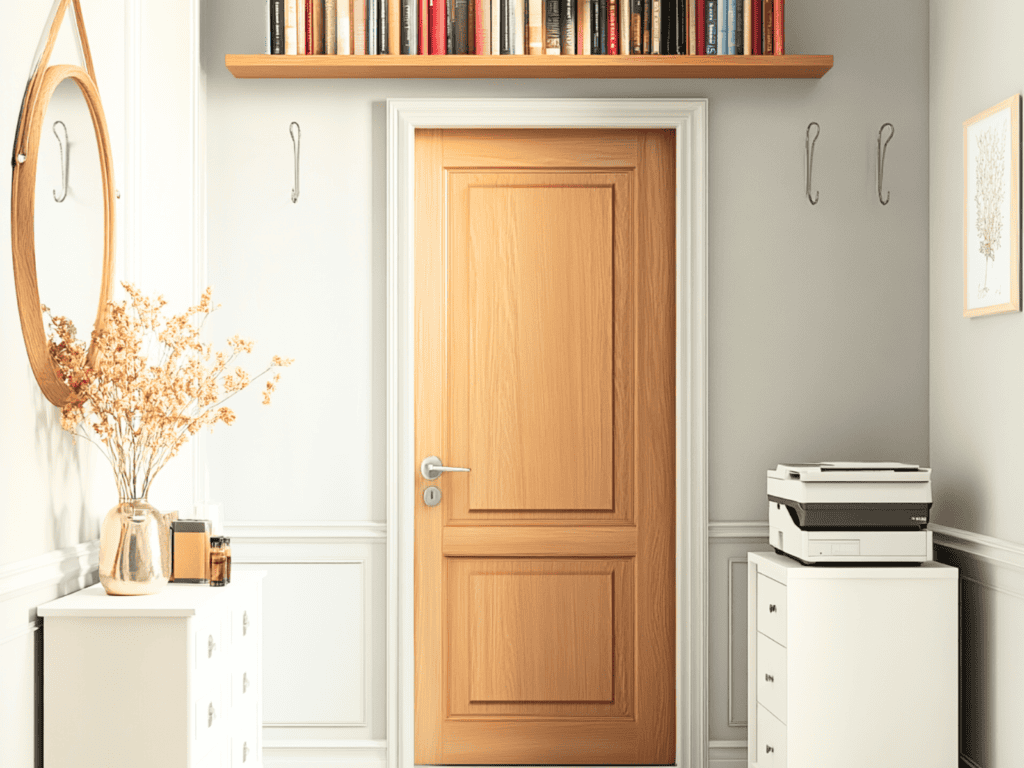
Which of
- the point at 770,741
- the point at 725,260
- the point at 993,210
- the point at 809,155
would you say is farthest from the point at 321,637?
the point at 993,210

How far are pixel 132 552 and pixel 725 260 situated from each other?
78.6 inches

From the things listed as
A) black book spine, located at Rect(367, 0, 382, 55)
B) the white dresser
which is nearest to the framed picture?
black book spine, located at Rect(367, 0, 382, 55)

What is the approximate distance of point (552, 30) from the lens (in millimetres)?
2809

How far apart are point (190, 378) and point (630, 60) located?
1.70 metres

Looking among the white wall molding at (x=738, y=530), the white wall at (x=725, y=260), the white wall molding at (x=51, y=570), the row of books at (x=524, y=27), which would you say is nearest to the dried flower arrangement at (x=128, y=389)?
the white wall molding at (x=51, y=570)

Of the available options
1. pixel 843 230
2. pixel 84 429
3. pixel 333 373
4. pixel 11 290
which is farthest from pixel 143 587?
pixel 843 230

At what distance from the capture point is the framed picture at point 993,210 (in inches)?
91.0

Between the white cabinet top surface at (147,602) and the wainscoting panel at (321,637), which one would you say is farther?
the wainscoting panel at (321,637)

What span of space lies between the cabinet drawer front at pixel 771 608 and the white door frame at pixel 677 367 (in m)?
0.26

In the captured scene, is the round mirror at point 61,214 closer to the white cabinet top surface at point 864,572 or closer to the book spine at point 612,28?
the book spine at point 612,28

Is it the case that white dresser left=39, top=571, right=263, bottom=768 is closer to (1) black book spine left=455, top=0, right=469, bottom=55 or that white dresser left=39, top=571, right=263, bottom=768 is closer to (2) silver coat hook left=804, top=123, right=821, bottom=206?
(1) black book spine left=455, top=0, right=469, bottom=55

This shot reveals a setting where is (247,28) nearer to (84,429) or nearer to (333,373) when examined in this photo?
(333,373)

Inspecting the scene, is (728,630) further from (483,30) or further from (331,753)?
(483,30)

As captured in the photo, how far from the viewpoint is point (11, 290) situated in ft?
5.65
